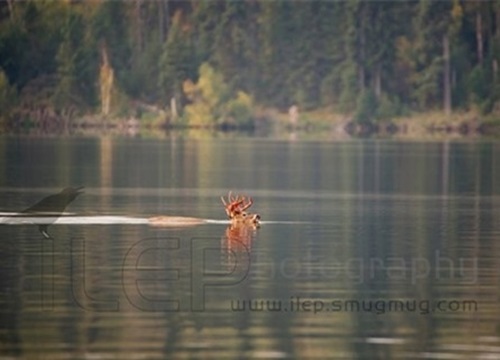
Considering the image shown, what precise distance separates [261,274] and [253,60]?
106846 mm

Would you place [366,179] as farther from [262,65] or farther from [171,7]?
[171,7]

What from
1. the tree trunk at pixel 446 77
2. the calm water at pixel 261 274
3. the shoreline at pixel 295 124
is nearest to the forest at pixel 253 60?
the tree trunk at pixel 446 77

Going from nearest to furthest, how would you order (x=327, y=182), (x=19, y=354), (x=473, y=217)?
(x=19, y=354) → (x=473, y=217) → (x=327, y=182)

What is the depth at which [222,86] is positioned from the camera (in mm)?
125938

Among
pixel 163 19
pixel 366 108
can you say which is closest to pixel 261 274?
pixel 366 108

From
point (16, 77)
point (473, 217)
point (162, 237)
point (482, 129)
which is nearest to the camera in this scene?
point (162, 237)

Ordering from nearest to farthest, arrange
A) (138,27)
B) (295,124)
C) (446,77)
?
(295,124), (446,77), (138,27)

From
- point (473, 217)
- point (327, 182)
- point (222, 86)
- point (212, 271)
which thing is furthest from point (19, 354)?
point (222, 86)

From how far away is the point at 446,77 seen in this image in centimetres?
12475

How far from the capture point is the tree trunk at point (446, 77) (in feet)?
400

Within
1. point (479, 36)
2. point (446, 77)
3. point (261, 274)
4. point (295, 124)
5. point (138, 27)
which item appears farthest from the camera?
point (138, 27)

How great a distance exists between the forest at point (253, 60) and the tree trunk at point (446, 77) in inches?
2.4

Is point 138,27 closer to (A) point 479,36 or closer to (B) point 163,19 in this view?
(B) point 163,19

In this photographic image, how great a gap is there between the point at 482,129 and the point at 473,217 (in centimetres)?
7888
